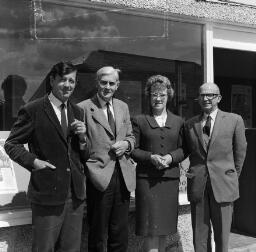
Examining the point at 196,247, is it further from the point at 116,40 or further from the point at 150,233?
the point at 116,40

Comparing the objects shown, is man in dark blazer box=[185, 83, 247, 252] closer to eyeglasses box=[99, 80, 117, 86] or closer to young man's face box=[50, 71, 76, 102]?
eyeglasses box=[99, 80, 117, 86]

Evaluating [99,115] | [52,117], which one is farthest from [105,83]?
[52,117]

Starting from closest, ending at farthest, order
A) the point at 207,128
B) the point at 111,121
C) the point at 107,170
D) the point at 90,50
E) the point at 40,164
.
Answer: the point at 40,164, the point at 107,170, the point at 111,121, the point at 207,128, the point at 90,50

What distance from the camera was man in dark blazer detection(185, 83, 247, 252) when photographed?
3.62 meters

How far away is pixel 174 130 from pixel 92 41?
3.98 feet

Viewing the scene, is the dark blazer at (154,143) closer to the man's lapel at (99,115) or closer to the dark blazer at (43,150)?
the man's lapel at (99,115)

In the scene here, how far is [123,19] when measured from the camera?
431 centimetres

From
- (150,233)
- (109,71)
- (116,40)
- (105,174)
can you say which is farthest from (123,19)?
(150,233)

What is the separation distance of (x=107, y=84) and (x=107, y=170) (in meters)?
0.66

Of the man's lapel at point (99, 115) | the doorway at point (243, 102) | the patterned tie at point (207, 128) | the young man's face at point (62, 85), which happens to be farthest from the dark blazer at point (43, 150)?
the doorway at point (243, 102)

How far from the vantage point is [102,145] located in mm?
3334

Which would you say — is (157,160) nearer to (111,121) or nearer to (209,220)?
(111,121)

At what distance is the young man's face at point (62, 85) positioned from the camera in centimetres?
A: 305

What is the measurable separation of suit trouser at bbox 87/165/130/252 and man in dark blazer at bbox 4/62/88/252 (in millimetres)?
208
